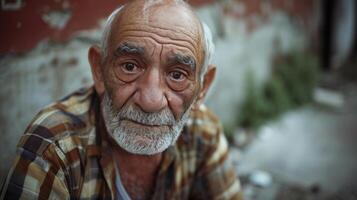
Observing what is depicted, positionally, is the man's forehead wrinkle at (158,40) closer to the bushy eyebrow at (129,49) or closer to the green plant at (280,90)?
the bushy eyebrow at (129,49)

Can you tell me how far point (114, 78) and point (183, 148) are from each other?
0.73m

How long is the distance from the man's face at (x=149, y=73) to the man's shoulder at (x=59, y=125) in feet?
0.62

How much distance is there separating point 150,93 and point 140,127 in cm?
17

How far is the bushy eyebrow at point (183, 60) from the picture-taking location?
78.5 inches

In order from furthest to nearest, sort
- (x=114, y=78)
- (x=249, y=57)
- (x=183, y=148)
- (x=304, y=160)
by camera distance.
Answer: (x=249, y=57) < (x=304, y=160) < (x=183, y=148) < (x=114, y=78)

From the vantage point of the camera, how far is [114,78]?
205cm

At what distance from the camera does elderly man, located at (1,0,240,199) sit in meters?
1.97

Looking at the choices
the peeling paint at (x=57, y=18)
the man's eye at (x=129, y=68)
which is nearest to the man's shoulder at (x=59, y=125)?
the man's eye at (x=129, y=68)

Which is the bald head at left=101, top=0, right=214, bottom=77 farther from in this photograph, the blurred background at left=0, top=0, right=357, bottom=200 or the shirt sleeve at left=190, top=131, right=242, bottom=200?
the blurred background at left=0, top=0, right=357, bottom=200

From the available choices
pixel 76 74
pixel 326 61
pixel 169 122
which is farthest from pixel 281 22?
pixel 169 122

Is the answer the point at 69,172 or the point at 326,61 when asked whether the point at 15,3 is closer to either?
the point at 69,172

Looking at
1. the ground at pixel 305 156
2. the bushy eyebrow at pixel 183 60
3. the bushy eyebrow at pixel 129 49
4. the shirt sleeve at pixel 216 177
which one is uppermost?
the bushy eyebrow at pixel 129 49

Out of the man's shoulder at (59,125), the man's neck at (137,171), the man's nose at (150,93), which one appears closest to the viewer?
the man's nose at (150,93)

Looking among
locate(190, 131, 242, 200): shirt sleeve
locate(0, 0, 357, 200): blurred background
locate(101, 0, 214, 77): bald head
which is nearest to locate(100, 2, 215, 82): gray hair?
locate(101, 0, 214, 77): bald head
